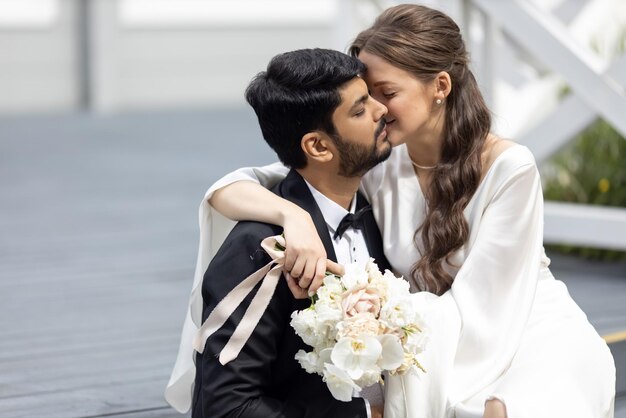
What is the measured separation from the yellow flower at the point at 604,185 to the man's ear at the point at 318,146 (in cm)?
412

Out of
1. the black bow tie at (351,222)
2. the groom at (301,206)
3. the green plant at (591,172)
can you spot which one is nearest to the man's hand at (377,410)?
the groom at (301,206)

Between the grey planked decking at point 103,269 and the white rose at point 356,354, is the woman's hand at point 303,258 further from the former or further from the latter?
the grey planked decking at point 103,269

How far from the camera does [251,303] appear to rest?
9.13 feet

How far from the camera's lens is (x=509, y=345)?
3.10 metres

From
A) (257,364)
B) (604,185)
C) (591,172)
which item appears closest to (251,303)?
(257,364)

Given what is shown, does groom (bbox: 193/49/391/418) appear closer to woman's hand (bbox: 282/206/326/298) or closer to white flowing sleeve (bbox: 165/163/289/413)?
woman's hand (bbox: 282/206/326/298)

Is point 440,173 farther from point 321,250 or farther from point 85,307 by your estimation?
point 85,307

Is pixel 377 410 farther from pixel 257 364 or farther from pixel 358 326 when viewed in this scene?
pixel 358 326

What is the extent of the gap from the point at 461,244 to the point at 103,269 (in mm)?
3462

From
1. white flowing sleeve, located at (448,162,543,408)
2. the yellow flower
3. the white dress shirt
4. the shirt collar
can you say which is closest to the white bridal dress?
white flowing sleeve, located at (448,162,543,408)

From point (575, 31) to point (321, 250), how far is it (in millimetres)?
5635

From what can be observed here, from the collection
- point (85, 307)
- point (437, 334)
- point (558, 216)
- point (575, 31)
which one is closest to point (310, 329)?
point (437, 334)

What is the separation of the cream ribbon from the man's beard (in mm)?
300

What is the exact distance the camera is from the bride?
2982 mm
